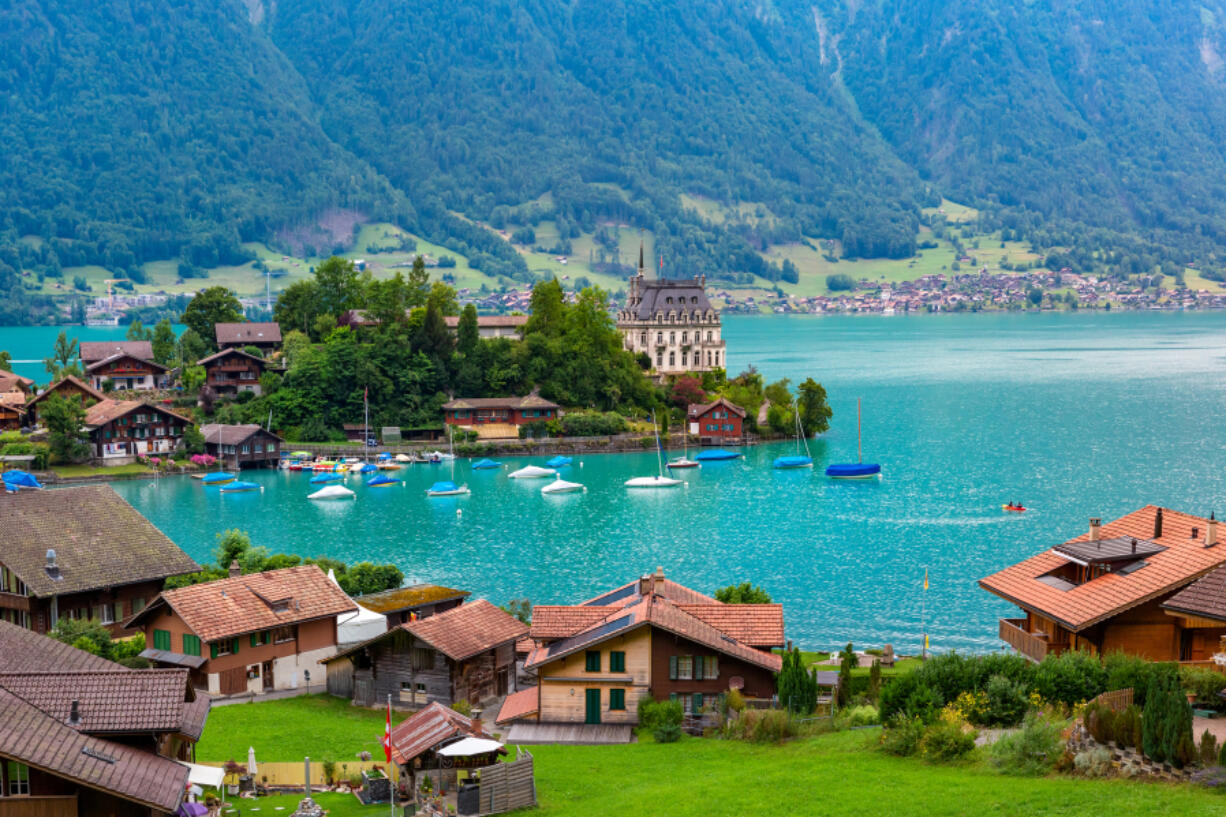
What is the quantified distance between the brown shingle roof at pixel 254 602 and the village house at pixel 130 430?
193 feet

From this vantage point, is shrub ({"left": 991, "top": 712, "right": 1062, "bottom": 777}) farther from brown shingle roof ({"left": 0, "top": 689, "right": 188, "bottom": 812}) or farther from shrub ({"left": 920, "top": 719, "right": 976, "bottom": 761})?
brown shingle roof ({"left": 0, "top": 689, "right": 188, "bottom": 812})

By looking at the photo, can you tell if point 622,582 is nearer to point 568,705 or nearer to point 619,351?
point 568,705

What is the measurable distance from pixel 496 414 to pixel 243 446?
769 inches

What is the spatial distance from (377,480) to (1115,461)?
5115cm

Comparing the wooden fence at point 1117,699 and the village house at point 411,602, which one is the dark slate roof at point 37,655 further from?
the village house at point 411,602

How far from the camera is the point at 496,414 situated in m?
102

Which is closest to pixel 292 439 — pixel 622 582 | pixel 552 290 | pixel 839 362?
pixel 552 290

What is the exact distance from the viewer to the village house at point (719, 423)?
104 metres

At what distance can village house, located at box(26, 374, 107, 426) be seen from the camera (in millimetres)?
94875

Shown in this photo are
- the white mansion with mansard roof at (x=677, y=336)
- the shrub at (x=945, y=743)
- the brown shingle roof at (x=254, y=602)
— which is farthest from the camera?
the white mansion with mansard roof at (x=677, y=336)

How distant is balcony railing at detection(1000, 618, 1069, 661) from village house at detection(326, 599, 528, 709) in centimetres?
1234

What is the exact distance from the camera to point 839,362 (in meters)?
193

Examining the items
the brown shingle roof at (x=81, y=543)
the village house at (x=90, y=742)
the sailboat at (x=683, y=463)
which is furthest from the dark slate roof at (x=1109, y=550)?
the sailboat at (x=683, y=463)

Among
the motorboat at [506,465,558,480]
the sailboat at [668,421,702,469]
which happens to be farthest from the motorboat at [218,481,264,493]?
the sailboat at [668,421,702,469]
